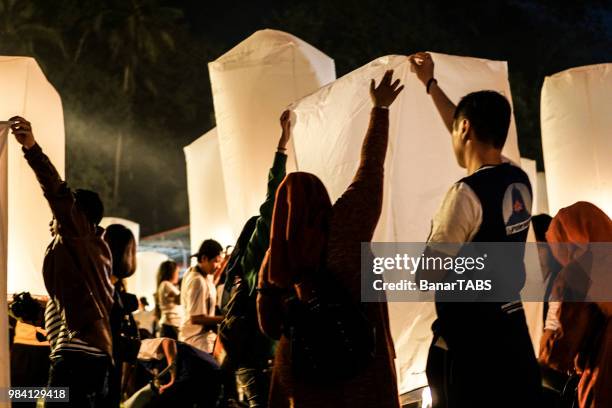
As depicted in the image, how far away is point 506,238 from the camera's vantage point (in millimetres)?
2785

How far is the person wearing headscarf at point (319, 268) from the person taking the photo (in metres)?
2.97

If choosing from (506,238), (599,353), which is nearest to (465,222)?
(506,238)

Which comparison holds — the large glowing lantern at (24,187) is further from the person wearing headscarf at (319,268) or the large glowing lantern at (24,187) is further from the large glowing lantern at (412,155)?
the person wearing headscarf at (319,268)

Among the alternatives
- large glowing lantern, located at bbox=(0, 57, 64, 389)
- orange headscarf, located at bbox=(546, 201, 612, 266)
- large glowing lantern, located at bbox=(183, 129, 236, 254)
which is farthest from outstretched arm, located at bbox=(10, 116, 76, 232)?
large glowing lantern, located at bbox=(183, 129, 236, 254)

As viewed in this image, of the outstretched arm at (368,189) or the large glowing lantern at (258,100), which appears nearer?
the outstretched arm at (368,189)

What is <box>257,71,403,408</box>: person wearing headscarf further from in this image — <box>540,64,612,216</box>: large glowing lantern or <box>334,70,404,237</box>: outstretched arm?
<box>540,64,612,216</box>: large glowing lantern

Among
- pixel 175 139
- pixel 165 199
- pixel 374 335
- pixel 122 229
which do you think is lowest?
pixel 374 335

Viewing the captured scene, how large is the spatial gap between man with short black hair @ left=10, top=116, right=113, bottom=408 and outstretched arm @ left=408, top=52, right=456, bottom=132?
1.82 m

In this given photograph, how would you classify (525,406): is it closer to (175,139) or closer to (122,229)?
(122,229)

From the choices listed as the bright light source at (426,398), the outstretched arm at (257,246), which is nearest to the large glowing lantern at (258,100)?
the outstretched arm at (257,246)

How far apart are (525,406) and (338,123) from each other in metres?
2.33

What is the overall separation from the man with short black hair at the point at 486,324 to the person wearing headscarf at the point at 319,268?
24 cm

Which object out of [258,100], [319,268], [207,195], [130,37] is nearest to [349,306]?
[319,268]

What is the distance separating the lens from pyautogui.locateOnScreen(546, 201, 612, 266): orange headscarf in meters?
3.29
